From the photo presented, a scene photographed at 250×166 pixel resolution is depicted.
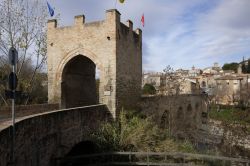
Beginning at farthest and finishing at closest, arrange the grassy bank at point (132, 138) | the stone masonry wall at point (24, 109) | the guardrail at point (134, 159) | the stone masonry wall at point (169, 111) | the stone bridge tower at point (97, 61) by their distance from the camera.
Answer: the stone masonry wall at point (169, 111) → the stone bridge tower at point (97, 61) → the stone masonry wall at point (24, 109) → the grassy bank at point (132, 138) → the guardrail at point (134, 159)

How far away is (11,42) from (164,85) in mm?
10988

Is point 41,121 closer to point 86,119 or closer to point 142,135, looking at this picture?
point 86,119

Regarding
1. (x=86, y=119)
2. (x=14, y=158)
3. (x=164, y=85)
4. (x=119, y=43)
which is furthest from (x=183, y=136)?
(x=14, y=158)

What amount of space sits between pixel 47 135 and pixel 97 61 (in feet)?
24.1

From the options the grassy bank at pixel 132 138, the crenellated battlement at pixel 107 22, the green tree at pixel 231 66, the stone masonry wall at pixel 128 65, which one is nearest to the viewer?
the grassy bank at pixel 132 138

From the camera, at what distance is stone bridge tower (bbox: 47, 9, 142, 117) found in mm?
15555

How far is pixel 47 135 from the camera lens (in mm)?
9297

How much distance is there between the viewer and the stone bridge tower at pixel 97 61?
51.0 feet

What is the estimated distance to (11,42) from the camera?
20125mm

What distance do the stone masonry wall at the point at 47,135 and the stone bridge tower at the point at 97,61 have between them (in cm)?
285

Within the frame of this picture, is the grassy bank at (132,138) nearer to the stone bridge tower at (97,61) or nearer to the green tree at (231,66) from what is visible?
the stone bridge tower at (97,61)

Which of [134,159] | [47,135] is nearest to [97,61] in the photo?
[134,159]

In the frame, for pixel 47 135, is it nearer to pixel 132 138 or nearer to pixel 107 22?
pixel 132 138

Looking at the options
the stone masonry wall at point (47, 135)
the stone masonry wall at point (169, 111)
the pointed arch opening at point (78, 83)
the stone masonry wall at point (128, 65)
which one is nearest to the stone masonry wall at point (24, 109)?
the pointed arch opening at point (78, 83)
